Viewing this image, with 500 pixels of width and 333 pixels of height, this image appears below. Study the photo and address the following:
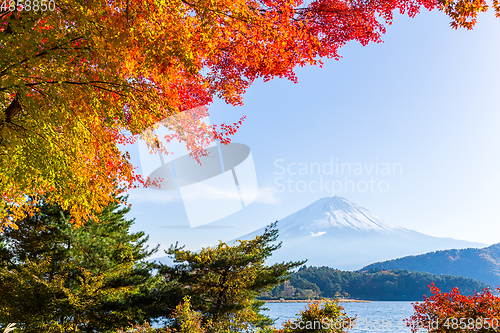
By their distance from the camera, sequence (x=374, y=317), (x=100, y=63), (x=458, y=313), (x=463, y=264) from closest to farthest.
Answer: (x=100, y=63), (x=458, y=313), (x=374, y=317), (x=463, y=264)

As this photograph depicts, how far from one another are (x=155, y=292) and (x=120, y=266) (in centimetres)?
173

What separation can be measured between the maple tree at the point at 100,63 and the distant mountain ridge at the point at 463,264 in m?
122

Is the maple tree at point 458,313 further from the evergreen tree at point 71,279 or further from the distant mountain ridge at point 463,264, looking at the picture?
the distant mountain ridge at point 463,264

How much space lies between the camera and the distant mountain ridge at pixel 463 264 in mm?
112125

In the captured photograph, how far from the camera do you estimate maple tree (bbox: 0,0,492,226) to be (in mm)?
3184

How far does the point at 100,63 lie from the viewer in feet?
11.9

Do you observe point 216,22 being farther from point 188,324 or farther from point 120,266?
point 120,266

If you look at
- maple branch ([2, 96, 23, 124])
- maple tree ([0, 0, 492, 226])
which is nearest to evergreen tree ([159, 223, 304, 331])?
maple tree ([0, 0, 492, 226])

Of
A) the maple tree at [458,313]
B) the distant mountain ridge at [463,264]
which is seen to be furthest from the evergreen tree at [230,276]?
the distant mountain ridge at [463,264]

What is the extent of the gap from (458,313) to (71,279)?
11382 mm

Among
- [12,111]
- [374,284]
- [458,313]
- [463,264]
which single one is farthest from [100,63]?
[463,264]

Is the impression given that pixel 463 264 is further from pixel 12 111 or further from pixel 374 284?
pixel 12 111

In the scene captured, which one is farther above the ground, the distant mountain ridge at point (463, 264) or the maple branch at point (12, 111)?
the maple branch at point (12, 111)

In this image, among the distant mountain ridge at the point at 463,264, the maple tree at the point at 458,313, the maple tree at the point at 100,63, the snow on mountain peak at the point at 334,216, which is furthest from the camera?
the snow on mountain peak at the point at 334,216
